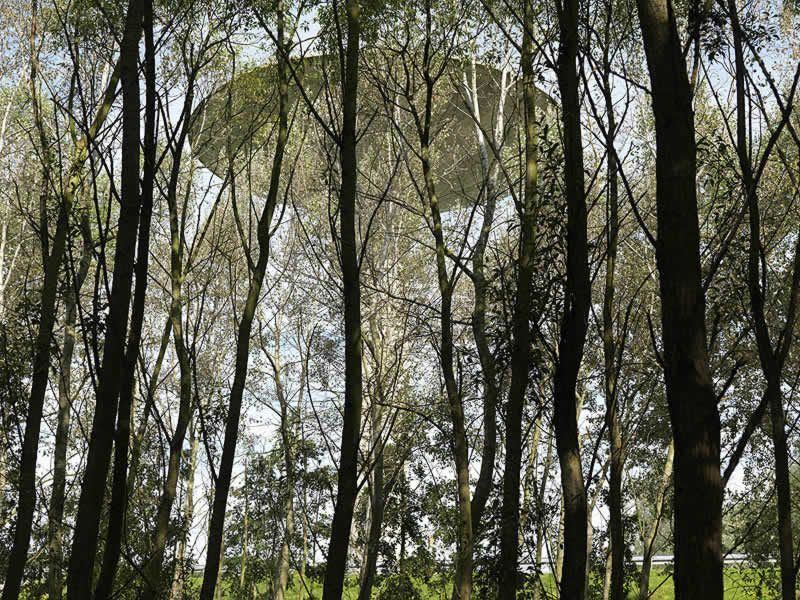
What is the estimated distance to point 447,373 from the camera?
5160 mm

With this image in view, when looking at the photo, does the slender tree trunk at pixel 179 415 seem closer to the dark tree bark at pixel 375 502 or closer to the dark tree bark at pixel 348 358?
the dark tree bark at pixel 375 502

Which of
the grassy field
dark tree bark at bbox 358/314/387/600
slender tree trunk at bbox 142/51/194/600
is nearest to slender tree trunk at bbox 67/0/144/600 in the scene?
dark tree bark at bbox 358/314/387/600

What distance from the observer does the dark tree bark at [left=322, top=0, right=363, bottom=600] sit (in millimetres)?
2873

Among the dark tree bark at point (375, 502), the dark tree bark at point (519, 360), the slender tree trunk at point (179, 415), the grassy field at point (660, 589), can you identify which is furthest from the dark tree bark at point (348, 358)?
the grassy field at point (660, 589)

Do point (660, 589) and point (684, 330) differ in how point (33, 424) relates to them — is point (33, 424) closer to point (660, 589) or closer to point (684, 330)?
point (684, 330)

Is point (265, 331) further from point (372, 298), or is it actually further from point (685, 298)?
point (685, 298)

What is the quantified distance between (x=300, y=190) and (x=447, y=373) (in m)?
9.41

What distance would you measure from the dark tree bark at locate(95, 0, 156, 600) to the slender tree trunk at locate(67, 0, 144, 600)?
3cm

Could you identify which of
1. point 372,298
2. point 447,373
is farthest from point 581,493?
point 372,298

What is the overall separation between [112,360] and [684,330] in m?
1.61

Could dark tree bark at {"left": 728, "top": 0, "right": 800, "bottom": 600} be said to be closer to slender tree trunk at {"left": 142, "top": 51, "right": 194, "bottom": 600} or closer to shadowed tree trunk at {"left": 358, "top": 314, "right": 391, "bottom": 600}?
shadowed tree trunk at {"left": 358, "top": 314, "right": 391, "bottom": 600}

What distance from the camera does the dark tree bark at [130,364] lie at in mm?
2422

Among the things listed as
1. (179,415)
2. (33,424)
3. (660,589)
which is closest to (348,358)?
(33,424)

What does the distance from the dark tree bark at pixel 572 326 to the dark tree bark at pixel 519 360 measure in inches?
18.2
